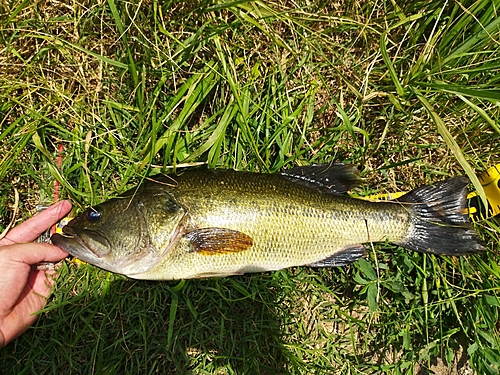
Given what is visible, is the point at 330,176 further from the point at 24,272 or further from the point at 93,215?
the point at 24,272

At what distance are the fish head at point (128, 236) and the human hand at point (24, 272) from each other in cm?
30

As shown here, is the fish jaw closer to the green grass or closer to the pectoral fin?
the green grass

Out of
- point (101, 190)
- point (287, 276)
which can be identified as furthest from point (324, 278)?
point (101, 190)

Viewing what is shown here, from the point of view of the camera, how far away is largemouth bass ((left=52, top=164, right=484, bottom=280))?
225 cm

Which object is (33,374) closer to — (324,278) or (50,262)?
(50,262)

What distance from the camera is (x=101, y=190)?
8.51 ft

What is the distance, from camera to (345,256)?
2492mm

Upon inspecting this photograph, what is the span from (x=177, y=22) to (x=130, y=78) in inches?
19.7

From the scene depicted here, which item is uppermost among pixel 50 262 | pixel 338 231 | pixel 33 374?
pixel 338 231

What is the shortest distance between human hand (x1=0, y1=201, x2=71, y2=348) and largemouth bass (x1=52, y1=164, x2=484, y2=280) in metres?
0.27

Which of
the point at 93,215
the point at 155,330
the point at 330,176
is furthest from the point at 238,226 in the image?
the point at 155,330

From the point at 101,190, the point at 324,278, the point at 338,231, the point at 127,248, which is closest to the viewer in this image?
the point at 127,248

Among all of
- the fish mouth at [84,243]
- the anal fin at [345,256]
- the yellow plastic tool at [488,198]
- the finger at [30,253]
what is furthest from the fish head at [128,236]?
the yellow plastic tool at [488,198]

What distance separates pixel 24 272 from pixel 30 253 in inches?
4.9
